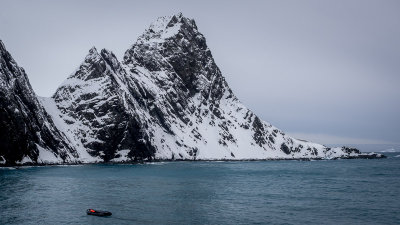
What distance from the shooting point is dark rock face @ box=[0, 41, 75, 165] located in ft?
421

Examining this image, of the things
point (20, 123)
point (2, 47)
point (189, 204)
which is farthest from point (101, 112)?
point (189, 204)

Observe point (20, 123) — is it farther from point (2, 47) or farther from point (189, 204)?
point (189, 204)

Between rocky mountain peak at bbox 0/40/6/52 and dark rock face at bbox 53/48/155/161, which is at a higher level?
rocky mountain peak at bbox 0/40/6/52

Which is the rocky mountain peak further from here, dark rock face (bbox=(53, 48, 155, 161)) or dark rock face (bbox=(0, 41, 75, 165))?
dark rock face (bbox=(53, 48, 155, 161))

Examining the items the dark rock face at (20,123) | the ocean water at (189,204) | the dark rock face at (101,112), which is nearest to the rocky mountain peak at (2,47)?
the dark rock face at (20,123)

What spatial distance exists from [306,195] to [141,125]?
12603 cm

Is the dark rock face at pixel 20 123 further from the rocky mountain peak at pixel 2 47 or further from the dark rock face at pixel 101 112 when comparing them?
the dark rock face at pixel 101 112

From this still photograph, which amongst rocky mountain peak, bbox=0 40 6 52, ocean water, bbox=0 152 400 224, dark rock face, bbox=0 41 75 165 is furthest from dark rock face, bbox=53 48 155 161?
ocean water, bbox=0 152 400 224

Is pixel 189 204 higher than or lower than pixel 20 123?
lower

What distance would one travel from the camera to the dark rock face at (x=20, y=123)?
128 meters

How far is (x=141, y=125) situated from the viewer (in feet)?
625

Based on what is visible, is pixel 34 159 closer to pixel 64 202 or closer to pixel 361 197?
pixel 64 202

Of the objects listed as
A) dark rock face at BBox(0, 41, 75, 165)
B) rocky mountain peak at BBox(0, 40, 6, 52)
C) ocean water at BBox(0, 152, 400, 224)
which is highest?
rocky mountain peak at BBox(0, 40, 6, 52)

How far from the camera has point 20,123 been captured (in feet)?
438
